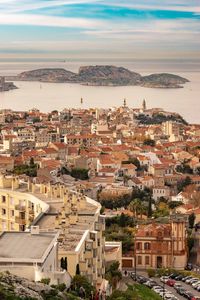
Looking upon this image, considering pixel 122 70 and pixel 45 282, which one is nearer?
pixel 45 282

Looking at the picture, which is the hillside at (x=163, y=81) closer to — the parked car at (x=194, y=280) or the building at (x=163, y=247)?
the building at (x=163, y=247)

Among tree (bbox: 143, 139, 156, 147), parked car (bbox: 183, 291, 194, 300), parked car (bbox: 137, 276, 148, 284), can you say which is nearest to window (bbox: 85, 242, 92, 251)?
parked car (bbox: 183, 291, 194, 300)

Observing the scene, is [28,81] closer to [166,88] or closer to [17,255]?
[166,88]

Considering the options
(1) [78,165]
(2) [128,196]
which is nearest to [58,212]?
(2) [128,196]

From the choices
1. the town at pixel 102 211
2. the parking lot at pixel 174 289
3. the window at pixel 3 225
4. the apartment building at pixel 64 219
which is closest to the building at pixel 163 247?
the town at pixel 102 211

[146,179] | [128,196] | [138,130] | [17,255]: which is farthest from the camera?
[138,130]

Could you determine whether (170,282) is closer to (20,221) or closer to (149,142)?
(20,221)

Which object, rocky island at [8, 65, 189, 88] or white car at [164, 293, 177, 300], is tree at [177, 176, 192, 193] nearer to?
white car at [164, 293, 177, 300]
